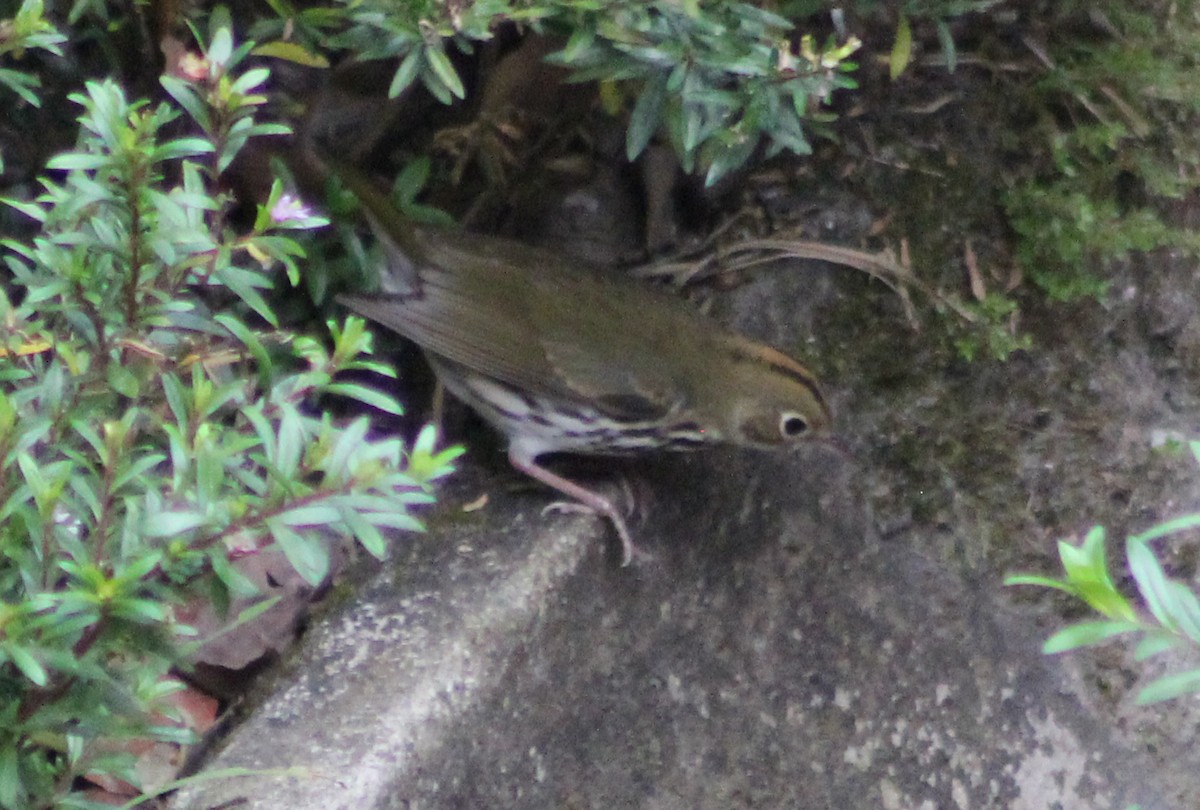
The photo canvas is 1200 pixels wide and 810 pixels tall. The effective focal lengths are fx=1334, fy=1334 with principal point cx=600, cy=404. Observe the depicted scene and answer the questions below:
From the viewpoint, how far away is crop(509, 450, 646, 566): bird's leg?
2.52 meters

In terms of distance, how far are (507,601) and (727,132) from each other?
0.86 m

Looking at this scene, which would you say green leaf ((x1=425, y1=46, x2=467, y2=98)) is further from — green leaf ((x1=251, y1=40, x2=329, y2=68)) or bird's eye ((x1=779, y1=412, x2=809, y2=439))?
bird's eye ((x1=779, y1=412, x2=809, y2=439))

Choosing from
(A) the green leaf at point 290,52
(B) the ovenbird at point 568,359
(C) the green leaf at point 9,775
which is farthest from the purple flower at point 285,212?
(B) the ovenbird at point 568,359

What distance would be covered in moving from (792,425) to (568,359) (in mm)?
460

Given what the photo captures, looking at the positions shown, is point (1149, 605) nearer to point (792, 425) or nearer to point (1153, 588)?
point (1153, 588)

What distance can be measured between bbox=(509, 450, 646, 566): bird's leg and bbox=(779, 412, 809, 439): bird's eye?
0.36 metres

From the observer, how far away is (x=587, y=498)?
2.54 m

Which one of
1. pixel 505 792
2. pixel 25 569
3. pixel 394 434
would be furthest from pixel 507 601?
pixel 25 569

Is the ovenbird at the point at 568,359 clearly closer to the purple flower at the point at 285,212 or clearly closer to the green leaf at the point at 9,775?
the purple flower at the point at 285,212

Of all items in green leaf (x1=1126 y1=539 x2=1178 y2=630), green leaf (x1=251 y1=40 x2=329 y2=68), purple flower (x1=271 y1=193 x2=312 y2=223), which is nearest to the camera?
A: green leaf (x1=1126 y1=539 x2=1178 y2=630)

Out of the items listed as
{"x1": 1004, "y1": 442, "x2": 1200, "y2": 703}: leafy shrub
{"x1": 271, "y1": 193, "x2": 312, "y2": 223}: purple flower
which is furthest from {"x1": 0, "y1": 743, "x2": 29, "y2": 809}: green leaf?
{"x1": 1004, "y1": 442, "x2": 1200, "y2": 703}: leafy shrub

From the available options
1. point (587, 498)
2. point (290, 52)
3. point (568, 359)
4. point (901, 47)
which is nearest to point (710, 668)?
point (587, 498)

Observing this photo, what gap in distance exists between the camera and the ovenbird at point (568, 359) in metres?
2.61

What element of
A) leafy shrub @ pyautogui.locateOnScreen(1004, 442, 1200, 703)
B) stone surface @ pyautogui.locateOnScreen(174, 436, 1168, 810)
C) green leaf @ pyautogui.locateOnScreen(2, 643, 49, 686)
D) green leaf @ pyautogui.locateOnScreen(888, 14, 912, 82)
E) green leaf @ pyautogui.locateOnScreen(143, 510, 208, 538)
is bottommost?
stone surface @ pyautogui.locateOnScreen(174, 436, 1168, 810)
